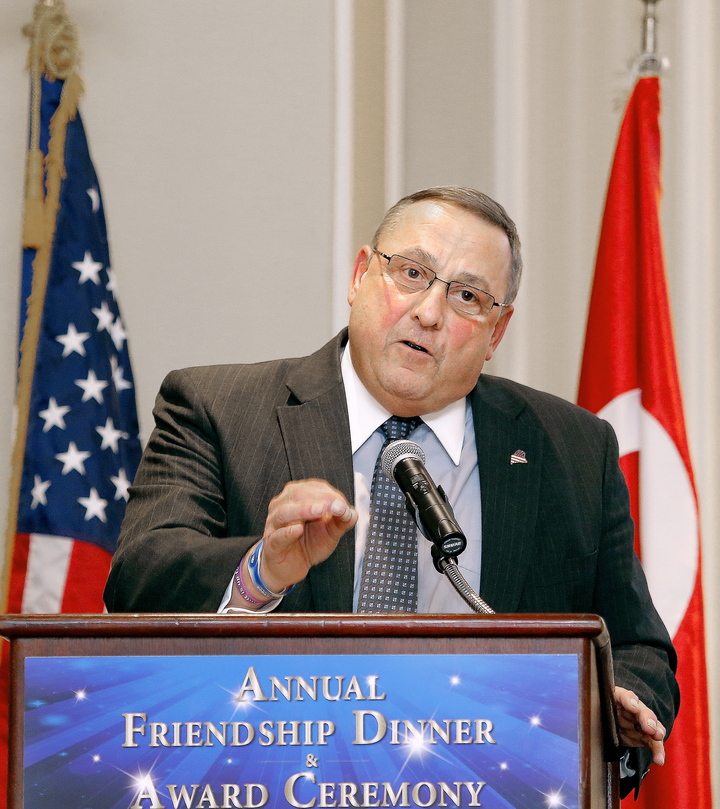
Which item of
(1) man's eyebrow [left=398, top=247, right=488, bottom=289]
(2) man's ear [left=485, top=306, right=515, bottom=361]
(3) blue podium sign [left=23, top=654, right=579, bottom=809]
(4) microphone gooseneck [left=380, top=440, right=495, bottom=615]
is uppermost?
(1) man's eyebrow [left=398, top=247, right=488, bottom=289]

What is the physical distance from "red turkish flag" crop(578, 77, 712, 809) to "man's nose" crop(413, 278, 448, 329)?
4.01 feet

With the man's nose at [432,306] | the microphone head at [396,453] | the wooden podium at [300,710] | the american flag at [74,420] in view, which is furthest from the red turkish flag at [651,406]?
the wooden podium at [300,710]

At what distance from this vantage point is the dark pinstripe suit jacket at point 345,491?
1949mm

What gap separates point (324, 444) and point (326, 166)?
186 centimetres

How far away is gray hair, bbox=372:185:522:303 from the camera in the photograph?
223 centimetres

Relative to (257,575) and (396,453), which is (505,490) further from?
(257,575)

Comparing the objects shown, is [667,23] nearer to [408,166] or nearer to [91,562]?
[408,166]

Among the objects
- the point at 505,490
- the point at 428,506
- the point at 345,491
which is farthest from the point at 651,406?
the point at 428,506

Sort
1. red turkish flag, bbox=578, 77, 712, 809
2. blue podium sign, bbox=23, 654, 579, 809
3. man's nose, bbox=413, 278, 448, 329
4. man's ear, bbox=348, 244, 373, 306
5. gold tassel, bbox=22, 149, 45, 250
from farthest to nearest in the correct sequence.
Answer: gold tassel, bbox=22, 149, 45, 250, red turkish flag, bbox=578, 77, 712, 809, man's ear, bbox=348, 244, 373, 306, man's nose, bbox=413, 278, 448, 329, blue podium sign, bbox=23, 654, 579, 809

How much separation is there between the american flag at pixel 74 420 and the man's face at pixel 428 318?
115cm

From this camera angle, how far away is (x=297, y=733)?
1.17 metres

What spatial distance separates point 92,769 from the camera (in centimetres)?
116

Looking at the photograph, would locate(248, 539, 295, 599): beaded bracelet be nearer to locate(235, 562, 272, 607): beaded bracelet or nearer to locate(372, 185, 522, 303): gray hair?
locate(235, 562, 272, 607): beaded bracelet

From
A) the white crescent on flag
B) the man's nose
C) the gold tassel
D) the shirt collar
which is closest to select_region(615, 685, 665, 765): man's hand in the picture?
the shirt collar
